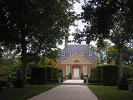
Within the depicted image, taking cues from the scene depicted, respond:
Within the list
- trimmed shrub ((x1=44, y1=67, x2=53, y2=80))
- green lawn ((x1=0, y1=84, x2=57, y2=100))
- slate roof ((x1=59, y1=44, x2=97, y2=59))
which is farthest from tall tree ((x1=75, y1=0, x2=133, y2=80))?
slate roof ((x1=59, y1=44, x2=97, y2=59))

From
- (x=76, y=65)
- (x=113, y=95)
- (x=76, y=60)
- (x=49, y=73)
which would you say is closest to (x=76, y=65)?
(x=76, y=65)

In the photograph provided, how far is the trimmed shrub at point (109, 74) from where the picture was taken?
5391cm

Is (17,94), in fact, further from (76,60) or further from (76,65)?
(76,65)

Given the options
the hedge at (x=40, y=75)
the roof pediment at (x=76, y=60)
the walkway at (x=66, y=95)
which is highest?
the roof pediment at (x=76, y=60)

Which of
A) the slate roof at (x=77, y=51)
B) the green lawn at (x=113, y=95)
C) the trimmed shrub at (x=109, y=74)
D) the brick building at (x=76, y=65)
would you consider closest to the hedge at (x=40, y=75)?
the trimmed shrub at (x=109, y=74)

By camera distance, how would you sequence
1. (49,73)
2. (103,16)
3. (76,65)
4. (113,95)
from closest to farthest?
(103,16)
(113,95)
(49,73)
(76,65)

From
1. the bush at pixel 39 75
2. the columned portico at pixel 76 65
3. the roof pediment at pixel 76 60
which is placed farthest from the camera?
the roof pediment at pixel 76 60

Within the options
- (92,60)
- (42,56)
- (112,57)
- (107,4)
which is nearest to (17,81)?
(42,56)

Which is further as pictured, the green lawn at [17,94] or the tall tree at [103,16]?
the green lawn at [17,94]

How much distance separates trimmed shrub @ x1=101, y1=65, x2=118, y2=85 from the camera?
177 ft

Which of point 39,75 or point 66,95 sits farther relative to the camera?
point 39,75

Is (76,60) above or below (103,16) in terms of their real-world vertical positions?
above

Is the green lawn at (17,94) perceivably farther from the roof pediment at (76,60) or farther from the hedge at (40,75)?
the roof pediment at (76,60)

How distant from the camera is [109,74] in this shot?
54.4m
